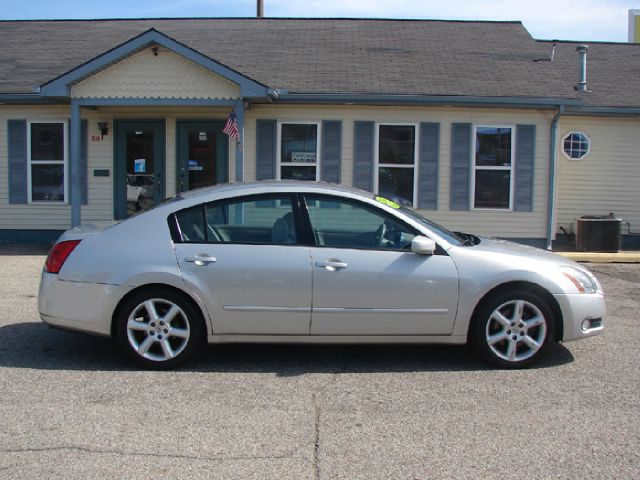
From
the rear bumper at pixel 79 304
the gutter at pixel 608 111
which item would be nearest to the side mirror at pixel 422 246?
the rear bumper at pixel 79 304

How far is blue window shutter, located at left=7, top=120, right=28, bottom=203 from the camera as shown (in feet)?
44.2

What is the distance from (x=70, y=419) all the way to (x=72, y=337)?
2.26 meters

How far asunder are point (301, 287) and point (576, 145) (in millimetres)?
10753

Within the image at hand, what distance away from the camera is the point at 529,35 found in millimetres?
16094

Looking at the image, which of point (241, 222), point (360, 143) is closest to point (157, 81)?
point (360, 143)

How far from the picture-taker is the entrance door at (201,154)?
13398mm

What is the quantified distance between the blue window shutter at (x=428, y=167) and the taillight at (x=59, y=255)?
856cm

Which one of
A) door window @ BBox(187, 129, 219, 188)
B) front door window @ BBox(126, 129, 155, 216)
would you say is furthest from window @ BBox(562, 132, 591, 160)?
front door window @ BBox(126, 129, 155, 216)

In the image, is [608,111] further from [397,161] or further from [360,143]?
[360,143]

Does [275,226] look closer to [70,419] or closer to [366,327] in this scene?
[366,327]

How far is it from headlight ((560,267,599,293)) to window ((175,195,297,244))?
7.44 feet

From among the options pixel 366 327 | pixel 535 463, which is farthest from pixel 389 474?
pixel 366 327

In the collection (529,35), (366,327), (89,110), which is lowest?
(366,327)

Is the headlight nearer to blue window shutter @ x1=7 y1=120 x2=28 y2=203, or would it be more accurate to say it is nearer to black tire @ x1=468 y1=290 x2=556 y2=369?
black tire @ x1=468 y1=290 x2=556 y2=369
